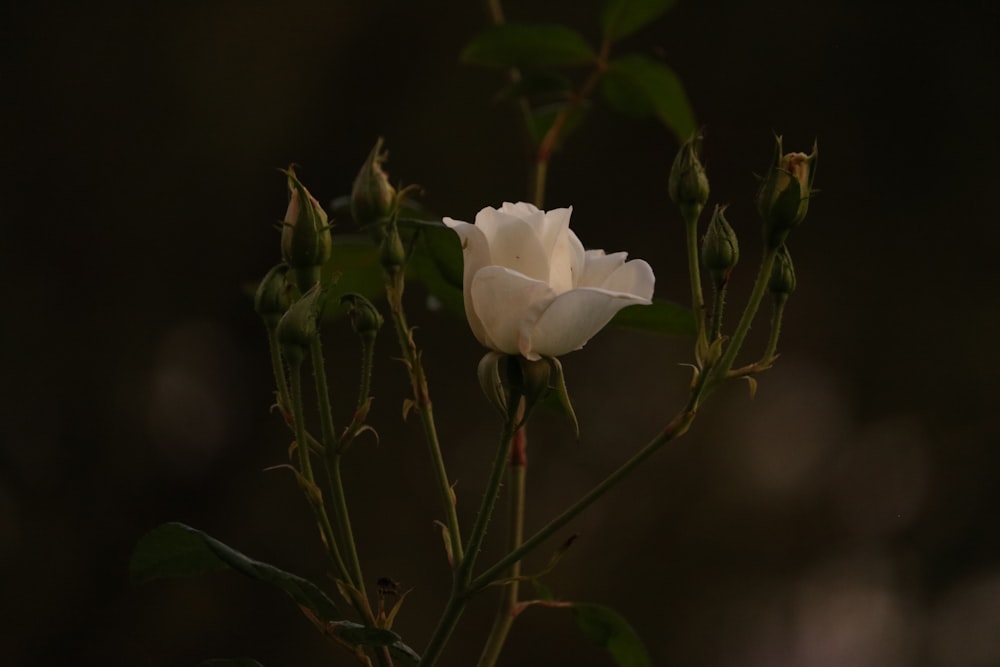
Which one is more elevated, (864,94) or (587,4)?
(587,4)

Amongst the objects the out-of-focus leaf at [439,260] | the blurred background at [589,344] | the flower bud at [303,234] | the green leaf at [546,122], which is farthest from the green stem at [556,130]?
the blurred background at [589,344]

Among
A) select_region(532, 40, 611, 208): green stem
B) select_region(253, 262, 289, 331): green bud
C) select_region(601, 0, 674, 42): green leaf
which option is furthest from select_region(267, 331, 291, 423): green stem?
select_region(601, 0, 674, 42): green leaf

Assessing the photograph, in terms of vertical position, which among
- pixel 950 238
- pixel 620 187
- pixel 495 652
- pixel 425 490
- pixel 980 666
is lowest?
pixel 980 666

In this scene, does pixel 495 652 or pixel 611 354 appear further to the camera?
pixel 611 354

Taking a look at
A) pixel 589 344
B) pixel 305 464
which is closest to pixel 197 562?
pixel 305 464

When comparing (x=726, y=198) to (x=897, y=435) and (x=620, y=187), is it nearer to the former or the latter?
(x=620, y=187)

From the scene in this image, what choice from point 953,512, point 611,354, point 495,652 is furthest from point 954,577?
point 495,652
